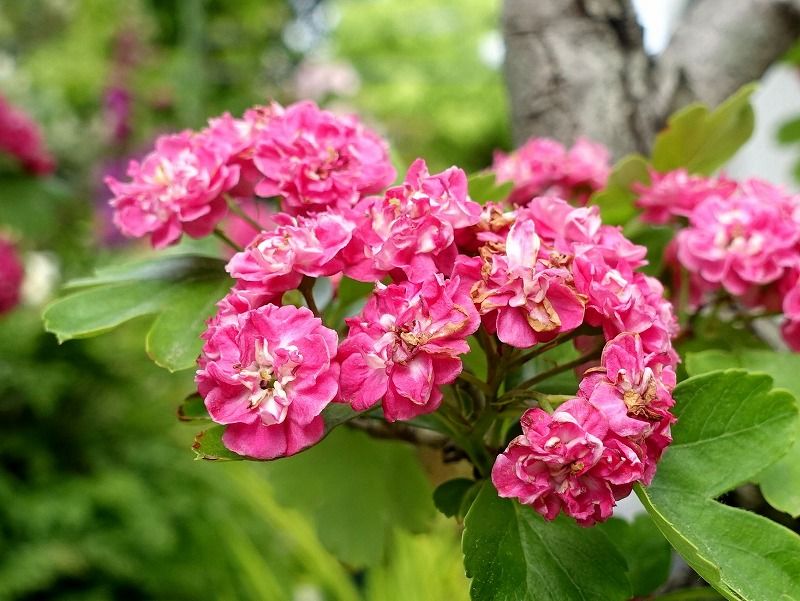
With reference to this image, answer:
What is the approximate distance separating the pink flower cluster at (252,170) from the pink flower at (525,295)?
119 millimetres

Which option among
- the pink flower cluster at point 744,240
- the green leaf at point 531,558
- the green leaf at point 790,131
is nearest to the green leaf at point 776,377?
the pink flower cluster at point 744,240

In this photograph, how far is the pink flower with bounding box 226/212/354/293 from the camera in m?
0.39

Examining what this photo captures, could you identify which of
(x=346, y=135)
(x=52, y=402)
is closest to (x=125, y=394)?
(x=52, y=402)

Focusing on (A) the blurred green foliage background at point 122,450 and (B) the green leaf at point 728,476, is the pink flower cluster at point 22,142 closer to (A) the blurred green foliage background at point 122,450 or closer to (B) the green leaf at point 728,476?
(A) the blurred green foliage background at point 122,450

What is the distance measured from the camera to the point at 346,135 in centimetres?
50

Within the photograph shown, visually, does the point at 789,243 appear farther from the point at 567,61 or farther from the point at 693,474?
the point at 567,61

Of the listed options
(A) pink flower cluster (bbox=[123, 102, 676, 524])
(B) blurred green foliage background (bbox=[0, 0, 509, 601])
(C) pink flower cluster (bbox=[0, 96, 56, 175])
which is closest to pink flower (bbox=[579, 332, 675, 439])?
(A) pink flower cluster (bbox=[123, 102, 676, 524])

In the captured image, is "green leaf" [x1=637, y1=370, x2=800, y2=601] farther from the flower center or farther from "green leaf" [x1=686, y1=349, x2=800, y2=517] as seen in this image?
the flower center

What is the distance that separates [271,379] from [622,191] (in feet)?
1.27

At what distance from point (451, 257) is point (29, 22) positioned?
6732mm

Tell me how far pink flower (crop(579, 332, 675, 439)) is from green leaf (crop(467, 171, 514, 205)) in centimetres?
20

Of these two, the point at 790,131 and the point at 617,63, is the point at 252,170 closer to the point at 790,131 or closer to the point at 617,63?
the point at 617,63

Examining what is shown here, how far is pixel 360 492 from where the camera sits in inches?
25.0

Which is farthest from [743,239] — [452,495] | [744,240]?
[452,495]
